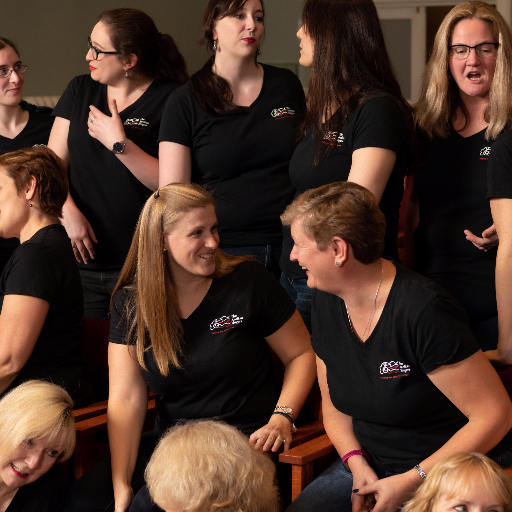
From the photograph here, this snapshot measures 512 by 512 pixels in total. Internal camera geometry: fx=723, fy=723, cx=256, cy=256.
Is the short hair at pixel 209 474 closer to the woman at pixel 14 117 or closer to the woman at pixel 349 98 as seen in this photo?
the woman at pixel 349 98

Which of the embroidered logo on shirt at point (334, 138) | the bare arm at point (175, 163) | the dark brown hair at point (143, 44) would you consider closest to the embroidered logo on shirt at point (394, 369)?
the embroidered logo on shirt at point (334, 138)

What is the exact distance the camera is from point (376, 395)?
71.1 inches

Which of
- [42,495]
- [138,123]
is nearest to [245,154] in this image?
[138,123]

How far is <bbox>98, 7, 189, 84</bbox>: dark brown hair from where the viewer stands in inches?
110

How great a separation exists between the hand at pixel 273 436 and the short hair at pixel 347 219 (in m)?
0.57

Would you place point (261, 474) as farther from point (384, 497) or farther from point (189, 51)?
point (189, 51)

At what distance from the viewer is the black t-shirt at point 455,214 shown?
88.4 inches

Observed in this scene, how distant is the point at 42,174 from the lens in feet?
7.81

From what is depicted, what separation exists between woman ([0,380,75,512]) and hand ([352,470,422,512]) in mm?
881

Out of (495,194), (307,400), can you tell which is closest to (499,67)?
(495,194)

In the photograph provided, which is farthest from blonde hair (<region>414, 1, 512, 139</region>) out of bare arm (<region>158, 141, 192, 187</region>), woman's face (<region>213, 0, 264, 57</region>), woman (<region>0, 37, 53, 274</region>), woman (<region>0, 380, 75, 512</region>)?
woman (<region>0, 37, 53, 274</region>)

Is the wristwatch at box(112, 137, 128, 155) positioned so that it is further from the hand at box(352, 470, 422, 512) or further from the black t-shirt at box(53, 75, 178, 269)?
the hand at box(352, 470, 422, 512)

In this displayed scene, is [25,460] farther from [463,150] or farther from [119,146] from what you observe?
[463,150]

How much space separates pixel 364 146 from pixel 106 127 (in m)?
1.11
